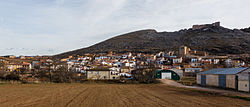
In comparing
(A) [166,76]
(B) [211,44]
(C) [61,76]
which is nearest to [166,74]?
(A) [166,76]

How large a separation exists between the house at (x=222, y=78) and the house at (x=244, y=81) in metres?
0.80

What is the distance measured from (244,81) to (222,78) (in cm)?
519

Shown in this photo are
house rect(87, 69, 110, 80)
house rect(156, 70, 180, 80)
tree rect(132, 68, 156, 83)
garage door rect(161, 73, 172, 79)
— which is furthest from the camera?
house rect(87, 69, 110, 80)

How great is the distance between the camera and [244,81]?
2419cm

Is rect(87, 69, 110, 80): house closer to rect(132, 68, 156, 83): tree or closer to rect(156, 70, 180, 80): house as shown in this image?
rect(156, 70, 180, 80): house

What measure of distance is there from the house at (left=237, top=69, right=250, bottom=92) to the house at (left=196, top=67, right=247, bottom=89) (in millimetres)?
797

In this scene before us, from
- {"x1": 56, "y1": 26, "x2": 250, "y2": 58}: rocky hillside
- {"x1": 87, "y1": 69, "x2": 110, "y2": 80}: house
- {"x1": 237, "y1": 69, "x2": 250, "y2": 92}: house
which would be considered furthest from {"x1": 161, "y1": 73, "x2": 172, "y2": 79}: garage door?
{"x1": 56, "y1": 26, "x2": 250, "y2": 58}: rocky hillside

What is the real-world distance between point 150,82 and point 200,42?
122m

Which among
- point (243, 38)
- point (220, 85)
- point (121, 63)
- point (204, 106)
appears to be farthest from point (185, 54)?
point (204, 106)

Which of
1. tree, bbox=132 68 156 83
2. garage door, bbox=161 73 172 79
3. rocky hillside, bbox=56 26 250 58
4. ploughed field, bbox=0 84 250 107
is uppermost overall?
rocky hillside, bbox=56 26 250 58

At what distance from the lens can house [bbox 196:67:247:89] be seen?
26406mm

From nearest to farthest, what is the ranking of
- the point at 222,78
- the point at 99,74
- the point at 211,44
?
the point at 222,78 → the point at 99,74 → the point at 211,44

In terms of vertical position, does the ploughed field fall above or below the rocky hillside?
below

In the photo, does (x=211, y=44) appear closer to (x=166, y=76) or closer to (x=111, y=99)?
(x=166, y=76)
